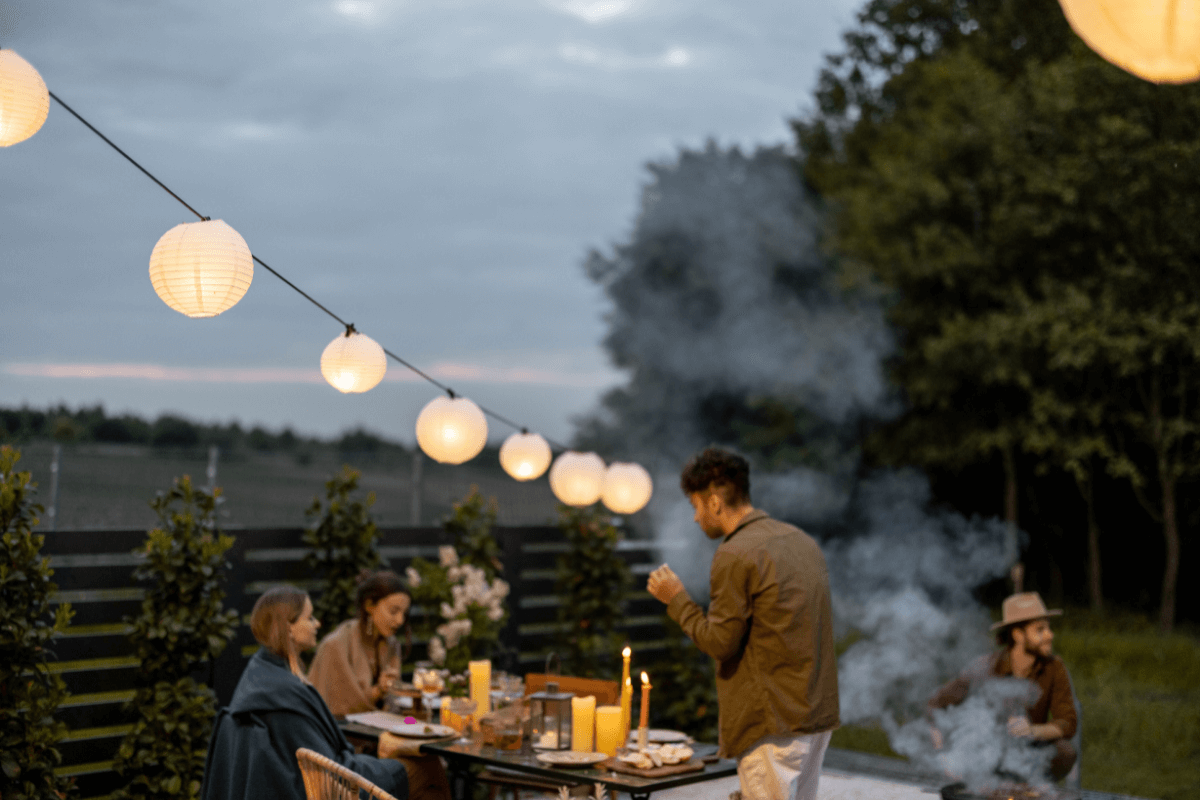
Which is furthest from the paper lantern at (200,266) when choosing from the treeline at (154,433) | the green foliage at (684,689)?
the treeline at (154,433)

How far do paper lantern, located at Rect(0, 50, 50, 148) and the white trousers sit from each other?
121 inches

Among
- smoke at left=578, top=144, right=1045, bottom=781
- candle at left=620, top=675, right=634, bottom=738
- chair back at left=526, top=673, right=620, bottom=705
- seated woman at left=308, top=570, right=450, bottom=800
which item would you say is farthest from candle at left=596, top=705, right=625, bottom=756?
smoke at left=578, top=144, right=1045, bottom=781

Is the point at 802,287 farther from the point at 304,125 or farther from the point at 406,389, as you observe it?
the point at 304,125

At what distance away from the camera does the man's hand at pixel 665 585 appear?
11.1ft

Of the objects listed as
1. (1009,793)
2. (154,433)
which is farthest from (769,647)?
(154,433)

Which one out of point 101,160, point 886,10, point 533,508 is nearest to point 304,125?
point 101,160

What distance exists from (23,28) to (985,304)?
375 inches

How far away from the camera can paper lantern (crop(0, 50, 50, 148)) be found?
10.4 feet

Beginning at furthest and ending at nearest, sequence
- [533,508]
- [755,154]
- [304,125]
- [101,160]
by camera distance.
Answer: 1. [755,154]
2. [533,508]
3. [304,125]
4. [101,160]

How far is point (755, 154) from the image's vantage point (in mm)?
14648

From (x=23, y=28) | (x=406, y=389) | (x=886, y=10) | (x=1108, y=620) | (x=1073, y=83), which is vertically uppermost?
(x=886, y=10)

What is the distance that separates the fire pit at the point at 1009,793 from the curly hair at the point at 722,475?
1.48 m

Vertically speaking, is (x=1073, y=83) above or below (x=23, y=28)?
above

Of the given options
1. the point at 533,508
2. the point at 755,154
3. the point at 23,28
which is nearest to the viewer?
the point at 23,28
